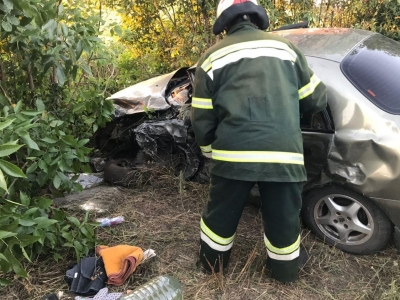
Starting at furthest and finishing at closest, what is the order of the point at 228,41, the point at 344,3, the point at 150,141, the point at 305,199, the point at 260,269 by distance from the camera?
the point at 344,3
the point at 150,141
the point at 305,199
the point at 260,269
the point at 228,41

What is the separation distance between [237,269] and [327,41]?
190cm

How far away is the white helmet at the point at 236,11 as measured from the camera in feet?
7.28

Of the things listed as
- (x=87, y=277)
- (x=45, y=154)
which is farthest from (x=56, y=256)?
(x=45, y=154)

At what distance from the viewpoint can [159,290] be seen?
241cm

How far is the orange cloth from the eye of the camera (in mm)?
2535

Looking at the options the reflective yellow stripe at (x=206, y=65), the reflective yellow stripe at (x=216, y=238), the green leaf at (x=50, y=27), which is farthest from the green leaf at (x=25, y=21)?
the reflective yellow stripe at (x=216, y=238)

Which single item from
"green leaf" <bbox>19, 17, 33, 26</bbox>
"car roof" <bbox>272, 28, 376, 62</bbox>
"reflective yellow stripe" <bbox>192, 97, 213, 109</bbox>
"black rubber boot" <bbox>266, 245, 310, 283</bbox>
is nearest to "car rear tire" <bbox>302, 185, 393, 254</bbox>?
"black rubber boot" <bbox>266, 245, 310, 283</bbox>

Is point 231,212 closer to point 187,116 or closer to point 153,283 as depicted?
point 153,283

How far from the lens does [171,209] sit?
3.45 m

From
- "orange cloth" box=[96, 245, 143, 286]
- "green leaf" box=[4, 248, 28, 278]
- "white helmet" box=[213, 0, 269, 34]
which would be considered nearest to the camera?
"green leaf" box=[4, 248, 28, 278]

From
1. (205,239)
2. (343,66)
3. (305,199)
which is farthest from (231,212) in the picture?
(343,66)

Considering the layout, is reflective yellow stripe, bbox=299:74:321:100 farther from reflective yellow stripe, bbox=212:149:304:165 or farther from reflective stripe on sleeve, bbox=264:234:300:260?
reflective stripe on sleeve, bbox=264:234:300:260

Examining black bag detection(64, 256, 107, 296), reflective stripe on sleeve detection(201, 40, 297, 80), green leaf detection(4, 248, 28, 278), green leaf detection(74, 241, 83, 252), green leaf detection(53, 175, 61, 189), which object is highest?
reflective stripe on sleeve detection(201, 40, 297, 80)

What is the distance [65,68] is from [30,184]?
882mm
